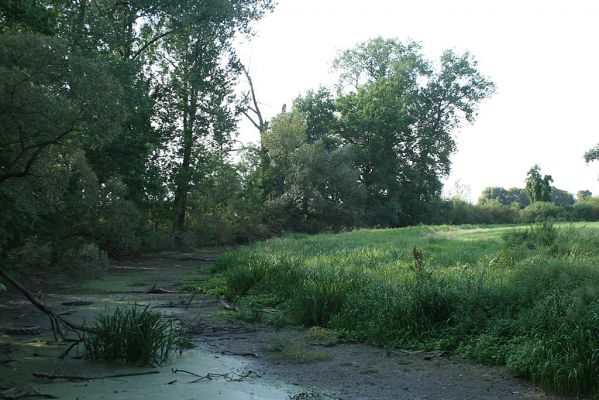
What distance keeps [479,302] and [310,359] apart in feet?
10.3

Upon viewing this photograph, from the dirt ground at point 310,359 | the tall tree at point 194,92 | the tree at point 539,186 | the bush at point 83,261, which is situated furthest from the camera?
the tree at point 539,186

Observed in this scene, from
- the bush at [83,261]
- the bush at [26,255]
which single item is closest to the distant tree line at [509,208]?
the bush at [83,261]

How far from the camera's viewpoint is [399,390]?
7.24m

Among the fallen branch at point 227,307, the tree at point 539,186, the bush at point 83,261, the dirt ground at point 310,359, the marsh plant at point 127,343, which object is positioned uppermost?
the tree at point 539,186

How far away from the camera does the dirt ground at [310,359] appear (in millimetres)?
7184

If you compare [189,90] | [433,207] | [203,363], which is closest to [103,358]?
[203,363]

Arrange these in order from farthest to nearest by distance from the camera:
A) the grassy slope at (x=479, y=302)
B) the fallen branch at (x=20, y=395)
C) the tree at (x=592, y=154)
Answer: the tree at (x=592, y=154)
the grassy slope at (x=479, y=302)
the fallen branch at (x=20, y=395)

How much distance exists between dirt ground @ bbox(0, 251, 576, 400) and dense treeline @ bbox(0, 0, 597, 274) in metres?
2.29

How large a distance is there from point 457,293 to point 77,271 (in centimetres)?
1043

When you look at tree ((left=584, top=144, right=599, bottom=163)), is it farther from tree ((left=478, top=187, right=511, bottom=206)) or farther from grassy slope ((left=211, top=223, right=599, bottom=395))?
tree ((left=478, top=187, right=511, bottom=206))

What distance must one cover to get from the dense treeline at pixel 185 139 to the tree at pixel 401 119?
147 mm

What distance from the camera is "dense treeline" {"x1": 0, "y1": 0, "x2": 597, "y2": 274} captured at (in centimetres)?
1054

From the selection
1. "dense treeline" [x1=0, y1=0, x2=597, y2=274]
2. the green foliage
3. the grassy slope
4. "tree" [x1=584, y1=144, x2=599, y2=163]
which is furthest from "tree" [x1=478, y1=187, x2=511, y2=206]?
the grassy slope

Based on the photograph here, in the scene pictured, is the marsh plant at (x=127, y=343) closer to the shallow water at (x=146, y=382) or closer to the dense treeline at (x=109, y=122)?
the shallow water at (x=146, y=382)
